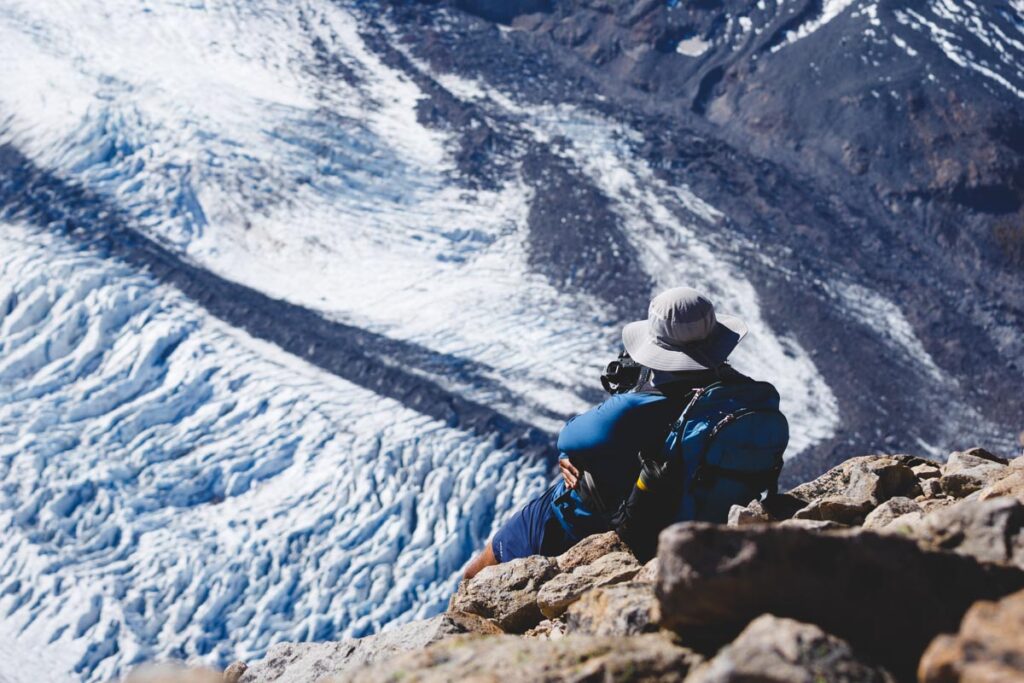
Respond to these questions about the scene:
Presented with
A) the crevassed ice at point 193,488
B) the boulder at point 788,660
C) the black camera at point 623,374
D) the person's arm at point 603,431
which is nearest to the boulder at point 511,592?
the person's arm at point 603,431

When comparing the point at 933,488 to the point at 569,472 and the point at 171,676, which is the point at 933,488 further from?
the point at 171,676

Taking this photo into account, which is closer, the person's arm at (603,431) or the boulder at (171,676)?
the boulder at (171,676)

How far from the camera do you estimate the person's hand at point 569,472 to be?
356cm

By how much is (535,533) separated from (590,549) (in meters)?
0.34

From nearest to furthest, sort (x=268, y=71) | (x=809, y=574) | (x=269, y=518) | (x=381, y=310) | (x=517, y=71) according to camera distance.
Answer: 1. (x=809, y=574)
2. (x=269, y=518)
3. (x=381, y=310)
4. (x=268, y=71)
5. (x=517, y=71)

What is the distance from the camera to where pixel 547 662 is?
7.32ft

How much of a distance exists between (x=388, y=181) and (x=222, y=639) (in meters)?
13.4

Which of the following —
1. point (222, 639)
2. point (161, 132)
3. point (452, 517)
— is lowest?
point (222, 639)

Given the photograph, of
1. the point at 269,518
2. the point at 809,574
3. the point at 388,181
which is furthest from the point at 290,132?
the point at 809,574

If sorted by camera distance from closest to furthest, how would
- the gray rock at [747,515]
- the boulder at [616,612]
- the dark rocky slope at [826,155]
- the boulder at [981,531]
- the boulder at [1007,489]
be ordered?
the boulder at [981,531], the boulder at [616,612], the gray rock at [747,515], the boulder at [1007,489], the dark rocky slope at [826,155]

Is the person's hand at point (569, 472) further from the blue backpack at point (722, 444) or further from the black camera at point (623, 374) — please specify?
the blue backpack at point (722, 444)

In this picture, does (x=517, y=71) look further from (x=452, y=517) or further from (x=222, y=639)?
(x=222, y=639)

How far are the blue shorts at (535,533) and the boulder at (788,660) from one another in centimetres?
194

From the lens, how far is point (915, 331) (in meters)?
22.3
